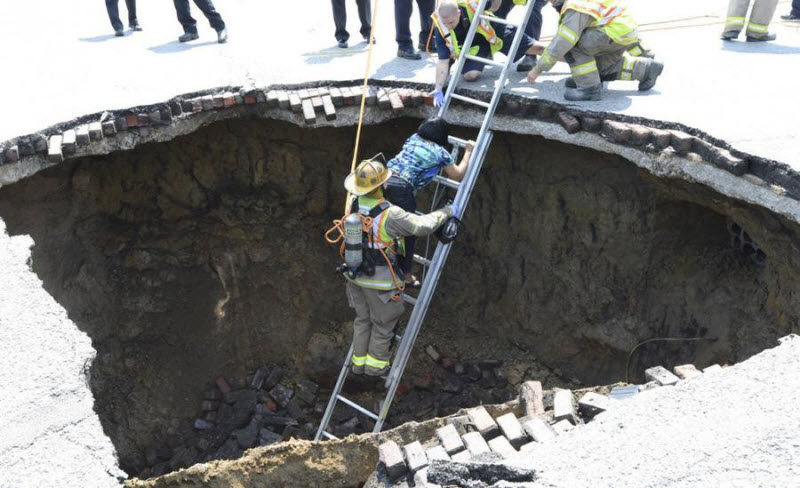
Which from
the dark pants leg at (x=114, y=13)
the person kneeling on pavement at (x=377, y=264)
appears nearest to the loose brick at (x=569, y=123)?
the person kneeling on pavement at (x=377, y=264)

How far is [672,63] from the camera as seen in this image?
809cm

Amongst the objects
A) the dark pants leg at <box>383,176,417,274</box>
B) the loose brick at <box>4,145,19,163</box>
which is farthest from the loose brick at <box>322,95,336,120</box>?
the loose brick at <box>4,145,19,163</box>

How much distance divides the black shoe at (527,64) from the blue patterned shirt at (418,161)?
1970 millimetres

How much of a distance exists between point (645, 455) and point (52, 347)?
138 inches

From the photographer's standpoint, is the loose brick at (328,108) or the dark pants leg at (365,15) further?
the dark pants leg at (365,15)

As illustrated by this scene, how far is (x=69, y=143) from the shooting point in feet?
23.0

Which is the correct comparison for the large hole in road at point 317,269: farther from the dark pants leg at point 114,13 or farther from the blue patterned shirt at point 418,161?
the dark pants leg at point 114,13

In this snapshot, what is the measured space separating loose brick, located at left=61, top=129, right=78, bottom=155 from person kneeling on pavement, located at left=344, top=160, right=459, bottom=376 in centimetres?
253

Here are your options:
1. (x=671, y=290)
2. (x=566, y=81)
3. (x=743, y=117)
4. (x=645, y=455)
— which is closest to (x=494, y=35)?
(x=566, y=81)

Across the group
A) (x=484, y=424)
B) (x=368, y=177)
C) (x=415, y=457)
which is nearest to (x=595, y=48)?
(x=368, y=177)

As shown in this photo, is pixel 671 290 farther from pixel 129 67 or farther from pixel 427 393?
pixel 129 67

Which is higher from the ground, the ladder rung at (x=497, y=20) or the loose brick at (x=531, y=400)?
the ladder rung at (x=497, y=20)

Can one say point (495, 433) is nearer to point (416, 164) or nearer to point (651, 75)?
point (416, 164)

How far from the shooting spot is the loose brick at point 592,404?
16.0ft
